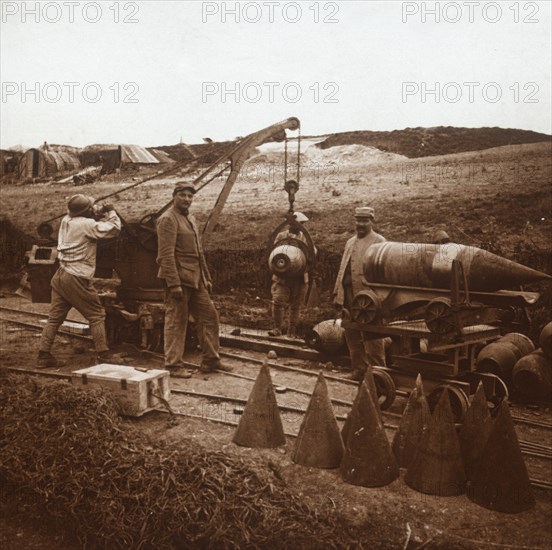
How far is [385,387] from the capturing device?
5676 millimetres

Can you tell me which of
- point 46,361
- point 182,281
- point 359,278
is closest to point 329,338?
point 359,278

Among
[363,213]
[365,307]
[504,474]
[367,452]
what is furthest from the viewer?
[363,213]

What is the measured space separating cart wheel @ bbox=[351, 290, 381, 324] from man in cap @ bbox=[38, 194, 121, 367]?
331 centimetres

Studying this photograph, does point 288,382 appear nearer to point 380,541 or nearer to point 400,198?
point 380,541

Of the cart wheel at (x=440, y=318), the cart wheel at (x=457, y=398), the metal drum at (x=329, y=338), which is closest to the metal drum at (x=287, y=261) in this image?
the metal drum at (x=329, y=338)

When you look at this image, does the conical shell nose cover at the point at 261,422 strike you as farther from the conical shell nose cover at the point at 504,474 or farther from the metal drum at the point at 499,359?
the metal drum at the point at 499,359

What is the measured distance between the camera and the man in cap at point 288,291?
28.8 feet

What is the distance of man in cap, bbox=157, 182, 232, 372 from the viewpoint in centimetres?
671

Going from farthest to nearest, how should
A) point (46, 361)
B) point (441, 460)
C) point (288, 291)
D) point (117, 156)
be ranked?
1. point (117, 156)
2. point (288, 291)
3. point (46, 361)
4. point (441, 460)

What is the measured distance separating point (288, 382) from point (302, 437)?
2.34 m

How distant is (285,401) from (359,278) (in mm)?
1827

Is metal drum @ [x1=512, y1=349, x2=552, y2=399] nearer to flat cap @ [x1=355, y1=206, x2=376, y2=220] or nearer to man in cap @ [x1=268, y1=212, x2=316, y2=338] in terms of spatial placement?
flat cap @ [x1=355, y1=206, x2=376, y2=220]

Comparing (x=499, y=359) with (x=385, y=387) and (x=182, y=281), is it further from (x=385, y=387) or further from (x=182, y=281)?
(x=182, y=281)

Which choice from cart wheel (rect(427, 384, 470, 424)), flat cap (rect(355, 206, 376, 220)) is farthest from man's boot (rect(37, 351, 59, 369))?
cart wheel (rect(427, 384, 470, 424))
